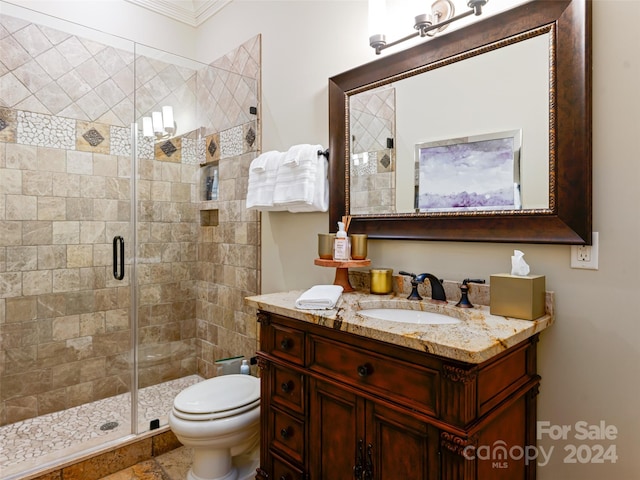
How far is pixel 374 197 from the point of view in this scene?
184cm

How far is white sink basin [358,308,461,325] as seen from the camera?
1438 mm

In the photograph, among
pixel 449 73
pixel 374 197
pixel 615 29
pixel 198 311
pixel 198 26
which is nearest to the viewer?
pixel 615 29

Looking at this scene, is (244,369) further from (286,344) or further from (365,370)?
(365,370)

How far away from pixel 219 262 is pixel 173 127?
1045 millimetres

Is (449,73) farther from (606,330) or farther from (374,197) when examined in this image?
(606,330)

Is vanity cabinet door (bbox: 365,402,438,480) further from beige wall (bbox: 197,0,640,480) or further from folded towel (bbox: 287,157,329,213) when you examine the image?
folded towel (bbox: 287,157,329,213)

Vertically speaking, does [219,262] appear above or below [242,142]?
below

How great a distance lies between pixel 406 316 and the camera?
1.52 metres

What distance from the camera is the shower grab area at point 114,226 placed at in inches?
94.7

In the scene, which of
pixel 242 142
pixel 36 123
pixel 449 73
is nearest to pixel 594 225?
pixel 449 73

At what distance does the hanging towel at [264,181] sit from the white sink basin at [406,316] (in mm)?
885

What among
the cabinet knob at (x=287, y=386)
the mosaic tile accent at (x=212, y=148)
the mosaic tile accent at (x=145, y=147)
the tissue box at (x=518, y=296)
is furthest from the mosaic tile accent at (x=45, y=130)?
the tissue box at (x=518, y=296)

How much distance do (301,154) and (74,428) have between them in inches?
84.2

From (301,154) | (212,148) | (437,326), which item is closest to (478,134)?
(437,326)
